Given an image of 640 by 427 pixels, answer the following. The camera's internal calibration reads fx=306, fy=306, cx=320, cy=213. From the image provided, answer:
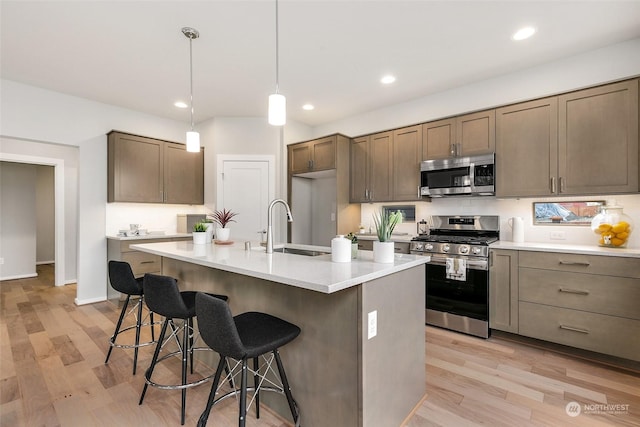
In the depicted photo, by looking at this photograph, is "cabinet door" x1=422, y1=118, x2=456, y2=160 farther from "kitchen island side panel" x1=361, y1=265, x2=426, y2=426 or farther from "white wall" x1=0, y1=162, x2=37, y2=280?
"white wall" x1=0, y1=162, x2=37, y2=280

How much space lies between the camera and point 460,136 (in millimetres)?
3438

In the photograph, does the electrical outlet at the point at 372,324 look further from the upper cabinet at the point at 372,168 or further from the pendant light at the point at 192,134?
the upper cabinet at the point at 372,168

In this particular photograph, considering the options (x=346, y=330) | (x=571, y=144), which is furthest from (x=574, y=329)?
(x=346, y=330)

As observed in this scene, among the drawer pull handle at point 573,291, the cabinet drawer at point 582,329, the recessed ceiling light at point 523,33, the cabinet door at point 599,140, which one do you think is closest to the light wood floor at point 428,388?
the cabinet drawer at point 582,329

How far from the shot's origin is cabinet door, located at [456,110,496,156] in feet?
10.6

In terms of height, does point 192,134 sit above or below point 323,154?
below

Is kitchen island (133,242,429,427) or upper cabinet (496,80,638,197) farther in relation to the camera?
upper cabinet (496,80,638,197)

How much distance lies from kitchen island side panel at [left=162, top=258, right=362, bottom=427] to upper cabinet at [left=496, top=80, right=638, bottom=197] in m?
2.20

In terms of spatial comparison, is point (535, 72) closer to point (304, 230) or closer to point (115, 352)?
point (304, 230)

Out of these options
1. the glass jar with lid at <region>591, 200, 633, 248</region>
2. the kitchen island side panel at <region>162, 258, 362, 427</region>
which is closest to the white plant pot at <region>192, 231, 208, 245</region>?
the kitchen island side panel at <region>162, 258, 362, 427</region>

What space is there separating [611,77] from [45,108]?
6192 mm

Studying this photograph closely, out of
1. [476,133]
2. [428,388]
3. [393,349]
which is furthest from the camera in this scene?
[476,133]

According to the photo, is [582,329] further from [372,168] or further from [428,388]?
[372,168]

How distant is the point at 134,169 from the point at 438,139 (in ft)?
13.5
